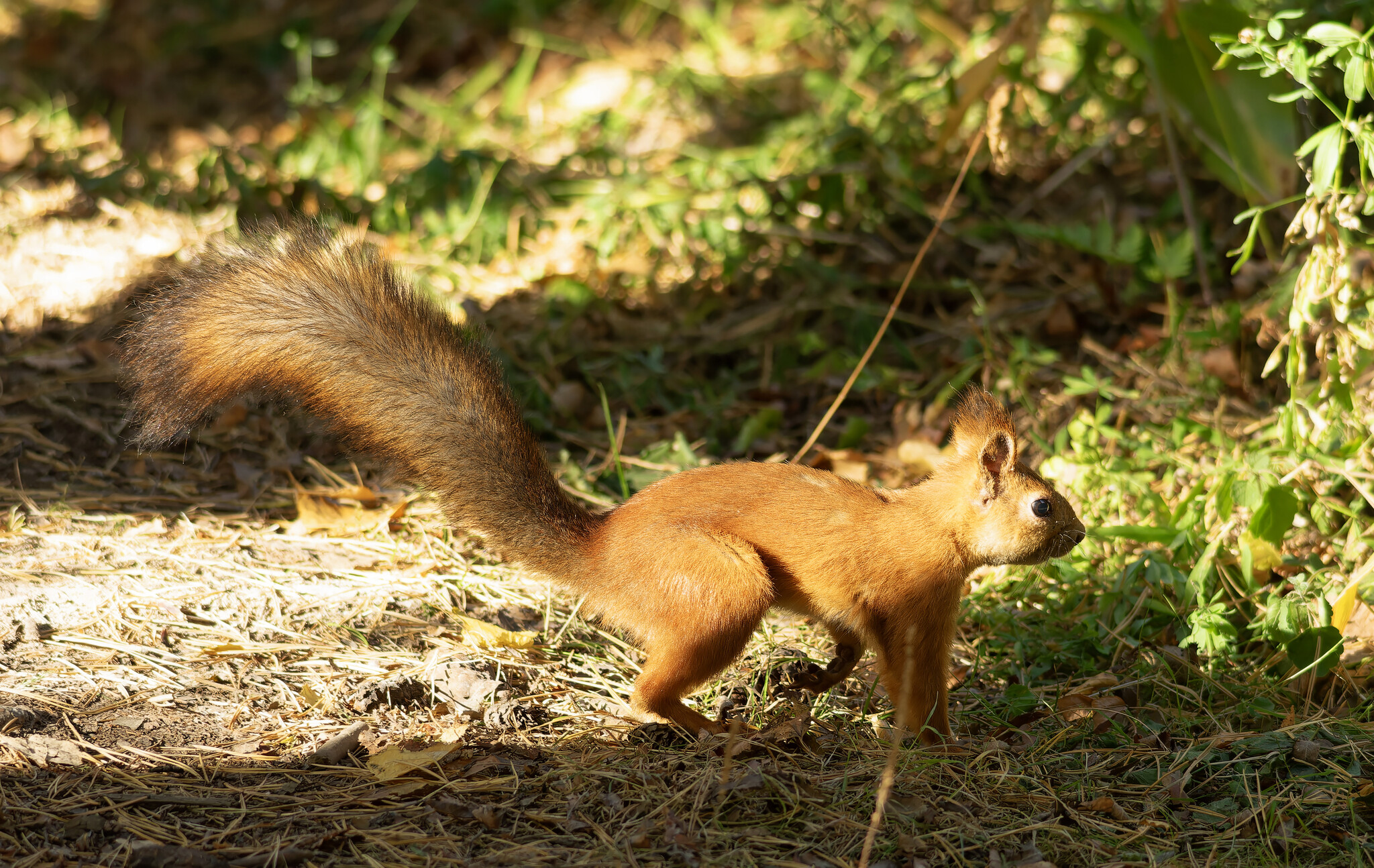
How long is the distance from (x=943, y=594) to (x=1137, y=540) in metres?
0.75

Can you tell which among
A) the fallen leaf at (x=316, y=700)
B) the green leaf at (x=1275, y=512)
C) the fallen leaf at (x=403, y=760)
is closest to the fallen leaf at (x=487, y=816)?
the fallen leaf at (x=403, y=760)

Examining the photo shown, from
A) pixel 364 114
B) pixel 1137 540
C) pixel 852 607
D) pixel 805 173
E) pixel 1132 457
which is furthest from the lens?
pixel 364 114

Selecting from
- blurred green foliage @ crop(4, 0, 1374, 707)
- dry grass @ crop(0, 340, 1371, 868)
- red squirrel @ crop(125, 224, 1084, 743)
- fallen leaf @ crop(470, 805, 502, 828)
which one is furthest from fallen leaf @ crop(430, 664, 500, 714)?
blurred green foliage @ crop(4, 0, 1374, 707)

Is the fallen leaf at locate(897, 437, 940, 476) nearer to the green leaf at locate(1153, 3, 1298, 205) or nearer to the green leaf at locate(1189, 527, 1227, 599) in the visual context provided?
the green leaf at locate(1189, 527, 1227, 599)

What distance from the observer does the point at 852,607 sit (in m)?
2.48

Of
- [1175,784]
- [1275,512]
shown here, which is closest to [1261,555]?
[1275,512]

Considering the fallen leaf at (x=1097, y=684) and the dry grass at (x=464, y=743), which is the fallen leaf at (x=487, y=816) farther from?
the fallen leaf at (x=1097, y=684)

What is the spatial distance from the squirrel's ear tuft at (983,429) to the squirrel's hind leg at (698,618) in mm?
545

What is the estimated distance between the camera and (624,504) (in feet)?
8.55

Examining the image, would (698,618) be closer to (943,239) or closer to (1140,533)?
(1140,533)

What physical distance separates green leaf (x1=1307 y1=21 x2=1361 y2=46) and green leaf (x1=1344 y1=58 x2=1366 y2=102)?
4 cm

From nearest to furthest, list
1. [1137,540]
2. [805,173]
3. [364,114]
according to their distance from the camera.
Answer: [1137,540] → [805,173] → [364,114]

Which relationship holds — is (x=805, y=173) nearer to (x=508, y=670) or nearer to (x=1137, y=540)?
(x=1137, y=540)

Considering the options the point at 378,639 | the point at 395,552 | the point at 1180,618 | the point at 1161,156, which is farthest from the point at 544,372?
the point at 1161,156
